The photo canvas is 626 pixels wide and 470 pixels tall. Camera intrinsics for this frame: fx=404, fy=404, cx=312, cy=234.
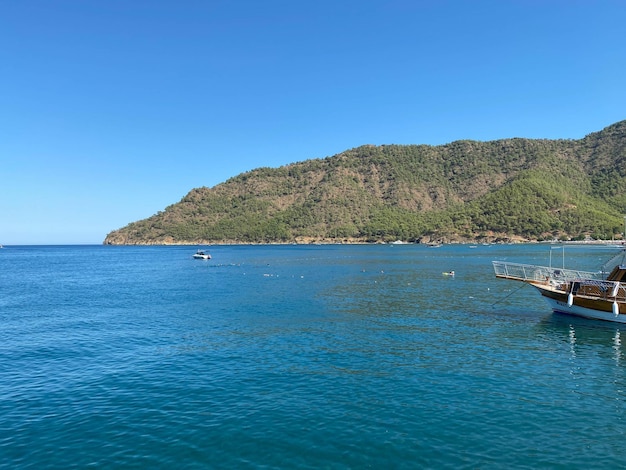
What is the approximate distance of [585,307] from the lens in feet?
124

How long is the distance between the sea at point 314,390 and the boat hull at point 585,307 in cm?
78

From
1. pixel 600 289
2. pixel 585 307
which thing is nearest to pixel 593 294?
pixel 600 289

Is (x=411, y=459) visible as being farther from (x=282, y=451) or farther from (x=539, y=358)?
(x=539, y=358)

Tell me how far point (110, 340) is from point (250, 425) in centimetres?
2115

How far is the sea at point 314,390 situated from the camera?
14953 mm

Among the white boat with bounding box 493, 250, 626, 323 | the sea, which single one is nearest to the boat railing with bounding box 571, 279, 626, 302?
the white boat with bounding box 493, 250, 626, 323

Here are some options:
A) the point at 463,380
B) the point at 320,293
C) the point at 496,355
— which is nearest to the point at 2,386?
the point at 463,380

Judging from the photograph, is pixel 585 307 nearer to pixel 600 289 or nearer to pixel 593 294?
pixel 593 294

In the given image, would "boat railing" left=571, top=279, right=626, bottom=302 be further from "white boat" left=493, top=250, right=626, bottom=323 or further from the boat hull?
the boat hull

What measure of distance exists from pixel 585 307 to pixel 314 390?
100 feet

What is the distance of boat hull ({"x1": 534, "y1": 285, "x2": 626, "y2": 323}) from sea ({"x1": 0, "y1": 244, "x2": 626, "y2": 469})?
78 centimetres

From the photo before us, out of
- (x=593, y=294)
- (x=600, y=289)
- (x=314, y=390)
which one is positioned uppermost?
(x=600, y=289)

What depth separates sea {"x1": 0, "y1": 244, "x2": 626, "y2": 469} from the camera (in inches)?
589

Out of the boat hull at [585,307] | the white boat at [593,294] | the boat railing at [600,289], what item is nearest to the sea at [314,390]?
the boat hull at [585,307]
